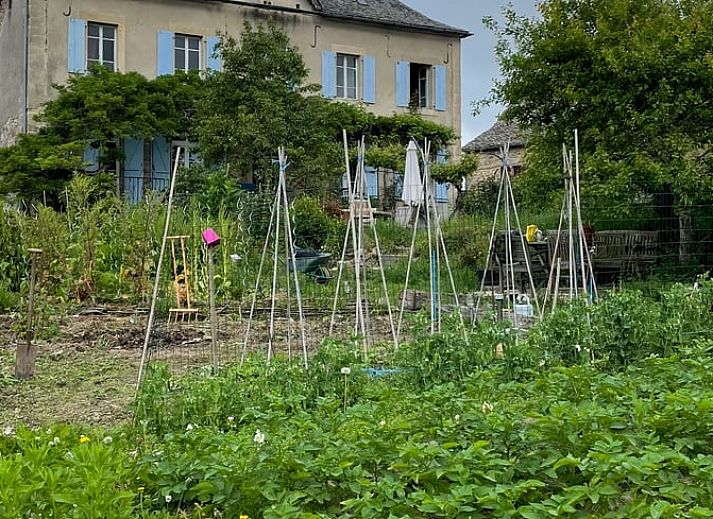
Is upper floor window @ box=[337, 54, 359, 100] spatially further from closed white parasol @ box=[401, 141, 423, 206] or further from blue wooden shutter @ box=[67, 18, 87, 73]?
closed white parasol @ box=[401, 141, 423, 206]

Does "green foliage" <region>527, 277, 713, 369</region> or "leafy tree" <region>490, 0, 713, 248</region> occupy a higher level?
"leafy tree" <region>490, 0, 713, 248</region>

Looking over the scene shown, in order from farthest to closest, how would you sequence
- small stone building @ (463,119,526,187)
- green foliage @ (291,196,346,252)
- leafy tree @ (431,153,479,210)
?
small stone building @ (463,119,526,187) → leafy tree @ (431,153,479,210) → green foliage @ (291,196,346,252)

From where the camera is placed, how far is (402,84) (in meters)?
21.9

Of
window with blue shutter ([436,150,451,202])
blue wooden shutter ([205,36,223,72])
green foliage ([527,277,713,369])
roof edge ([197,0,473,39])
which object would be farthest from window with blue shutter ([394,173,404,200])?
green foliage ([527,277,713,369])

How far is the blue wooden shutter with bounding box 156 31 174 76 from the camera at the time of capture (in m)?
19.2

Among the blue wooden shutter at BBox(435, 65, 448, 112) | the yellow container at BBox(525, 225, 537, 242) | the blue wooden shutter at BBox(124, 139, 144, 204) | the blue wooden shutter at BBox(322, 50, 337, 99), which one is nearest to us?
the yellow container at BBox(525, 225, 537, 242)

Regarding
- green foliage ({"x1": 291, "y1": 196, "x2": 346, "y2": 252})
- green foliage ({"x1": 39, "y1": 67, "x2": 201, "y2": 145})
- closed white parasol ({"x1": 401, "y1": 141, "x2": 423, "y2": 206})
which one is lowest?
green foliage ({"x1": 291, "y1": 196, "x2": 346, "y2": 252})

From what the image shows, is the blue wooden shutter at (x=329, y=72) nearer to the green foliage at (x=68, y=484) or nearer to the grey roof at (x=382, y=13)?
the grey roof at (x=382, y=13)

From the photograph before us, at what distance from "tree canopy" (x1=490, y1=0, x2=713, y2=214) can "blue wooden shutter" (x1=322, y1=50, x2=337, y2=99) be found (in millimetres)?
9748

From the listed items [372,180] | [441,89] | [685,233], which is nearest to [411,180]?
[685,233]

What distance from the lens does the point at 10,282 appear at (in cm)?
1056

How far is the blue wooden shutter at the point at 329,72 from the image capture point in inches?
827

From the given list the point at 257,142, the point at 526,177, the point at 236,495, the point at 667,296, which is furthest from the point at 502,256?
the point at 236,495

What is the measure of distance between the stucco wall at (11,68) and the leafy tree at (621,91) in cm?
1134
